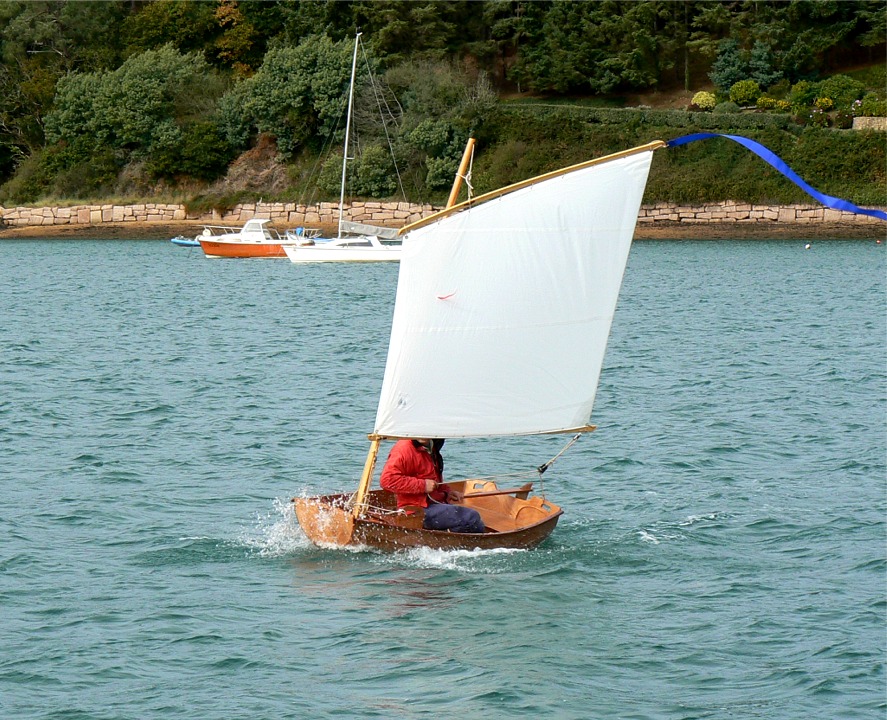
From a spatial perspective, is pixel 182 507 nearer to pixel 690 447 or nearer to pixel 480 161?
pixel 690 447

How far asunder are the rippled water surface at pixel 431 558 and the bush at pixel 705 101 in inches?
1542

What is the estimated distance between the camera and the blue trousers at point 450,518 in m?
14.1

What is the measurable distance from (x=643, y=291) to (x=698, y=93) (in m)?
28.9

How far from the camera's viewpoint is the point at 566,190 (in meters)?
13.7

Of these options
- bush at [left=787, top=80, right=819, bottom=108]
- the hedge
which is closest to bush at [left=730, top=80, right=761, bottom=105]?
bush at [left=787, top=80, right=819, bottom=108]

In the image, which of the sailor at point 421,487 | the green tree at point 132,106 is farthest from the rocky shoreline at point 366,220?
the sailor at point 421,487

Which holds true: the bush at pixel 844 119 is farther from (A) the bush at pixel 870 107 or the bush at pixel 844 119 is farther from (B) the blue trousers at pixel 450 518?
(B) the blue trousers at pixel 450 518

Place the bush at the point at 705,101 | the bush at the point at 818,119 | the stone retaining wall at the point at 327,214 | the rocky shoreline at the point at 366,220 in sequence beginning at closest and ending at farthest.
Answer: the rocky shoreline at the point at 366,220 → the stone retaining wall at the point at 327,214 → the bush at the point at 818,119 → the bush at the point at 705,101

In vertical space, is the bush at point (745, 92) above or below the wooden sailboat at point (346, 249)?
above

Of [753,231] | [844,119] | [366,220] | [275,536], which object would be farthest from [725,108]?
[275,536]

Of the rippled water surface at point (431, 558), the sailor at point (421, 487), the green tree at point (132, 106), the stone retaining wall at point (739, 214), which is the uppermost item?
the green tree at point (132, 106)

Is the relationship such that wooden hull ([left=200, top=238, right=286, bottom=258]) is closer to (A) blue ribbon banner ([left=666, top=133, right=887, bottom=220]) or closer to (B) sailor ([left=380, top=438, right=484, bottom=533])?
(B) sailor ([left=380, top=438, right=484, bottom=533])

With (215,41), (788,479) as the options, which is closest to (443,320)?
(788,479)

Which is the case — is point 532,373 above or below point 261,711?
above
